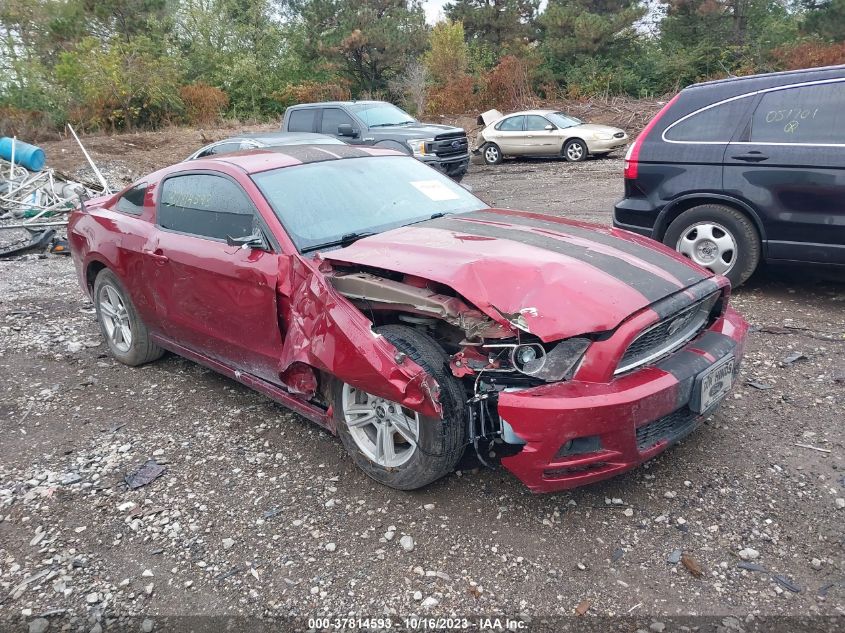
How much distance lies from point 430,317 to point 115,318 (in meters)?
3.23

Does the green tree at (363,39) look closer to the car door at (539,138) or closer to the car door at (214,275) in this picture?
the car door at (539,138)

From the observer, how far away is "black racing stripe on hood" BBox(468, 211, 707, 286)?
3.26m

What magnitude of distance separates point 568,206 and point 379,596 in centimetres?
898

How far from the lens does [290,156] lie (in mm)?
4254

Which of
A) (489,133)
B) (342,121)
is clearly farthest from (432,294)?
(489,133)

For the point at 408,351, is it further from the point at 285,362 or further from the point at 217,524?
the point at 217,524

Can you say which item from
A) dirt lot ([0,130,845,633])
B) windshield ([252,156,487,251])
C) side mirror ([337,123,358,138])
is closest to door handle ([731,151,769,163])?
dirt lot ([0,130,845,633])

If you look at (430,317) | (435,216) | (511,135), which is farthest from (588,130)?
(430,317)

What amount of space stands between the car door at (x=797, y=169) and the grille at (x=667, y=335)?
2.27 m

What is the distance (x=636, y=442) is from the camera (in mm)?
2766

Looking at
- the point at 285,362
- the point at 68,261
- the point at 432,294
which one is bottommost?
the point at 68,261

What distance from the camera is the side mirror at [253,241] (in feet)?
11.8

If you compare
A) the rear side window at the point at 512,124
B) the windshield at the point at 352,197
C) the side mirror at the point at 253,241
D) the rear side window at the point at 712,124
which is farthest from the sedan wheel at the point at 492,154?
the side mirror at the point at 253,241

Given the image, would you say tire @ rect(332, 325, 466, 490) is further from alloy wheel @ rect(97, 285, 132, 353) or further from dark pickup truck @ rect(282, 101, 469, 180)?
dark pickup truck @ rect(282, 101, 469, 180)
